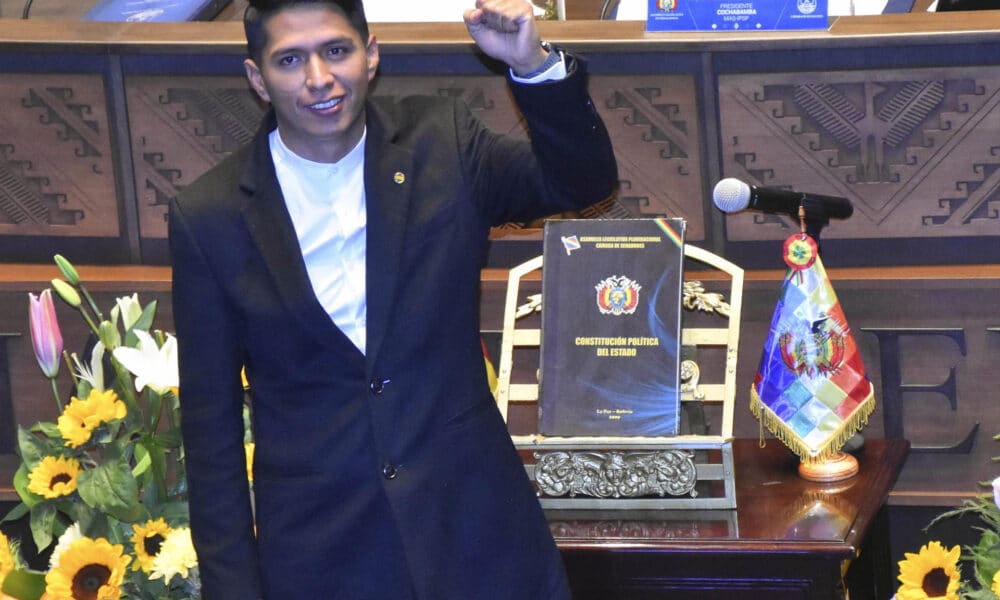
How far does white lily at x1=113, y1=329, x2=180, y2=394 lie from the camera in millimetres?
2502

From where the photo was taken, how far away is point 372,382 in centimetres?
183

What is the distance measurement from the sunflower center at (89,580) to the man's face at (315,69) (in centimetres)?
98

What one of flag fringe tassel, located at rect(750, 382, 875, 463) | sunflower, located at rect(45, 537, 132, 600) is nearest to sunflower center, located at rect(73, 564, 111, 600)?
sunflower, located at rect(45, 537, 132, 600)

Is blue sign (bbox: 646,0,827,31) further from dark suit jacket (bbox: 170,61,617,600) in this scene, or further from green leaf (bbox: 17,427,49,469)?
green leaf (bbox: 17,427,49,469)

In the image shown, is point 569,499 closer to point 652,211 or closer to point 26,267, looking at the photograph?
point 652,211

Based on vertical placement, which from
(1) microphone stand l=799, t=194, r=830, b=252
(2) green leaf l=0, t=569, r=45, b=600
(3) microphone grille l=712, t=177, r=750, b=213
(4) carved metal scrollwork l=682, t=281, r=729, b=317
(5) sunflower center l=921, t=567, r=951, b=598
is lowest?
(5) sunflower center l=921, t=567, r=951, b=598

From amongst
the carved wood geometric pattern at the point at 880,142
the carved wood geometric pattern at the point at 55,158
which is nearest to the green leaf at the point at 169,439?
the carved wood geometric pattern at the point at 55,158

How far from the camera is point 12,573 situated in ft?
8.08

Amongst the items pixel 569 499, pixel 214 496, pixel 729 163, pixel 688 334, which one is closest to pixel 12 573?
pixel 214 496

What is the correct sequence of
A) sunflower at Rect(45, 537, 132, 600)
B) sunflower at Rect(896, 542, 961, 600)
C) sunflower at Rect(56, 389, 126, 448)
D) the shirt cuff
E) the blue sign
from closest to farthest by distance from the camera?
the shirt cuff → sunflower at Rect(896, 542, 961, 600) → sunflower at Rect(45, 537, 132, 600) → sunflower at Rect(56, 389, 126, 448) → the blue sign

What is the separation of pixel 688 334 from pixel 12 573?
128 cm

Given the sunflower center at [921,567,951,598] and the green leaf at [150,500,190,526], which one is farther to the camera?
the green leaf at [150,500,190,526]

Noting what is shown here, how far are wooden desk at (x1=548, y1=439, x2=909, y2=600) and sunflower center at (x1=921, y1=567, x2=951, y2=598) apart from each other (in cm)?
12

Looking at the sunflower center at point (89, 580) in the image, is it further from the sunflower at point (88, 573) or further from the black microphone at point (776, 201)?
the black microphone at point (776, 201)
